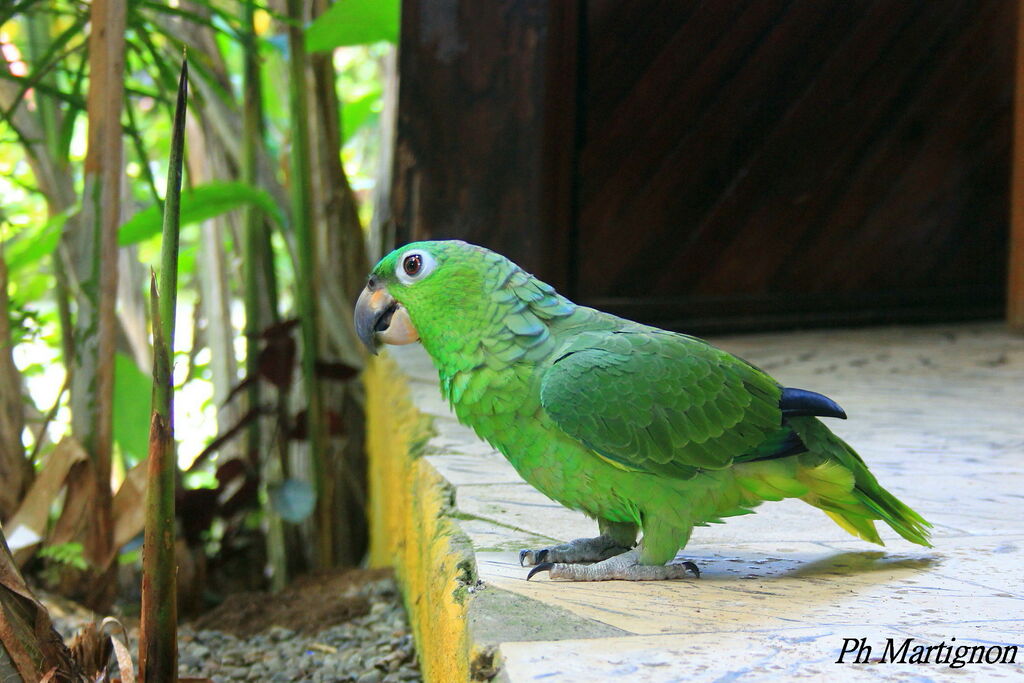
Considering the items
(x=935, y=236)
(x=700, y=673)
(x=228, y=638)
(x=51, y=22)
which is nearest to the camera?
(x=700, y=673)

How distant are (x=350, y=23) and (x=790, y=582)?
7.14ft

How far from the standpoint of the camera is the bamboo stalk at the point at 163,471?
52.1 inches

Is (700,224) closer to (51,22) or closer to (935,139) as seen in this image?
(935,139)

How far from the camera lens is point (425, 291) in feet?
4.95

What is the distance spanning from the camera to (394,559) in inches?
101

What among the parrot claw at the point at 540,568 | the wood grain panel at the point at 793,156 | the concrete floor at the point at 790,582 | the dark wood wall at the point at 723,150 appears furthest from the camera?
the wood grain panel at the point at 793,156

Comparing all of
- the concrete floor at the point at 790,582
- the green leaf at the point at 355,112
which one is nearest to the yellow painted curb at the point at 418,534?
the concrete floor at the point at 790,582

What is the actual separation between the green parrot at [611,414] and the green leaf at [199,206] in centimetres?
137

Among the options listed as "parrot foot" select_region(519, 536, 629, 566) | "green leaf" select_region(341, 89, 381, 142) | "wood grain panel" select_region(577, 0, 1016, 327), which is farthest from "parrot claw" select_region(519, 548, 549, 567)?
"green leaf" select_region(341, 89, 381, 142)

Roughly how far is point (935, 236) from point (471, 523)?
3.22 meters

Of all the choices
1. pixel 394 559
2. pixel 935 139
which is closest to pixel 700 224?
pixel 935 139

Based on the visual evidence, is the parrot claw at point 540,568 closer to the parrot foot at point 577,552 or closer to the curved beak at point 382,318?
the parrot foot at point 577,552

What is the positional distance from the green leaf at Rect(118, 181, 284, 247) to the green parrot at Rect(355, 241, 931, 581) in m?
1.37

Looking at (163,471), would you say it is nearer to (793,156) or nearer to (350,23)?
(350,23)
